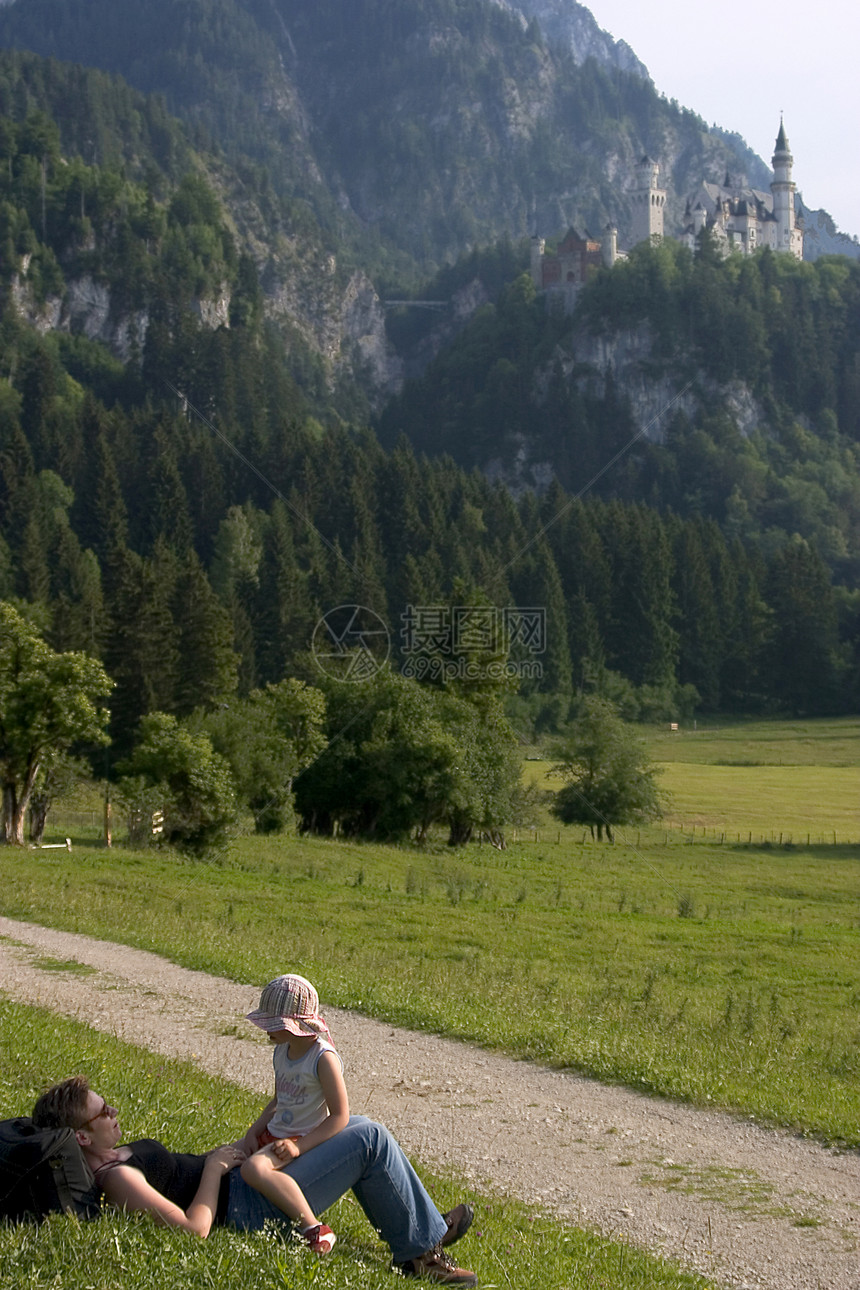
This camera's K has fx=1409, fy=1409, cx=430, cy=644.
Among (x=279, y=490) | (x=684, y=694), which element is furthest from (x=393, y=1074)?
(x=279, y=490)

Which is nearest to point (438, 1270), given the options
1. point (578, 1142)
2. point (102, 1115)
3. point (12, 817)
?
point (102, 1115)

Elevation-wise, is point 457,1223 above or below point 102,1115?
below

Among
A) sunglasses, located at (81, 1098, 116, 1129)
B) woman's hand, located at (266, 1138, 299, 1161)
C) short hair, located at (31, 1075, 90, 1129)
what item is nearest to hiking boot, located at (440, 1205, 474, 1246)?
woman's hand, located at (266, 1138, 299, 1161)

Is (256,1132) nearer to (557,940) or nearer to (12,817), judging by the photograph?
(557,940)

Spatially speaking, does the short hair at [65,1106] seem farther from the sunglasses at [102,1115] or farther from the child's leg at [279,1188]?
the child's leg at [279,1188]

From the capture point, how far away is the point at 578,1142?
37.8 feet

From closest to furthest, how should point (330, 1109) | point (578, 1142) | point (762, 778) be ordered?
point (330, 1109) < point (578, 1142) < point (762, 778)

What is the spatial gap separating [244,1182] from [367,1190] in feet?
2.44

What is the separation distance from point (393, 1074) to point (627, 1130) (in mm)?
2610

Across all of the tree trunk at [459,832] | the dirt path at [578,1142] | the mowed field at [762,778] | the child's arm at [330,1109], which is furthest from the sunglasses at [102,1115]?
the mowed field at [762,778]

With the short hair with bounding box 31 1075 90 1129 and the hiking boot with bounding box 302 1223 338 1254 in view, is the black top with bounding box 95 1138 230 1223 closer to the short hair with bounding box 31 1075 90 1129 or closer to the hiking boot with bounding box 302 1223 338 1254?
the short hair with bounding box 31 1075 90 1129

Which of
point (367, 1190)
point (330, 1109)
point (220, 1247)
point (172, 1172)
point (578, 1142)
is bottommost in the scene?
point (578, 1142)

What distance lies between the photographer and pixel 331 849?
4481 centimetres

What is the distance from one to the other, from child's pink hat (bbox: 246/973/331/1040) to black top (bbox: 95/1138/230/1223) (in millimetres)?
898
